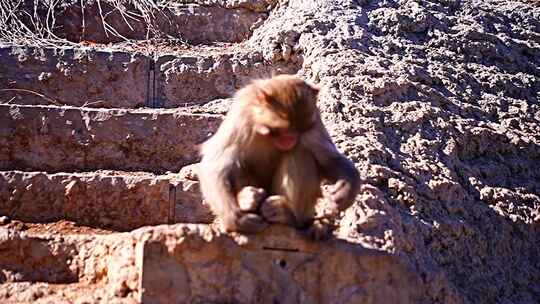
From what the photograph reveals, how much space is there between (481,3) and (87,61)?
12.5 feet

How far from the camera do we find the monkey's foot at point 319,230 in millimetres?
4402

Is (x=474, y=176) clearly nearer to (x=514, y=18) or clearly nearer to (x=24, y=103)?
(x=514, y=18)

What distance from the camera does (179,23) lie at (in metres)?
7.80

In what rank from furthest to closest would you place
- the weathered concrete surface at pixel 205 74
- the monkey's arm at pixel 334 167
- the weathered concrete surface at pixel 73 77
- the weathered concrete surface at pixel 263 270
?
the weathered concrete surface at pixel 205 74, the weathered concrete surface at pixel 73 77, the monkey's arm at pixel 334 167, the weathered concrete surface at pixel 263 270

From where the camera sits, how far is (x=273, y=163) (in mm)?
4609

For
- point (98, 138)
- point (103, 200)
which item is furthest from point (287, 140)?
point (98, 138)

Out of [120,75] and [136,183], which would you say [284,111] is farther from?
[120,75]

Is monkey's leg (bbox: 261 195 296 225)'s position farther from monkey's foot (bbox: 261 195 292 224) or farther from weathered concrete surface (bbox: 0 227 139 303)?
weathered concrete surface (bbox: 0 227 139 303)

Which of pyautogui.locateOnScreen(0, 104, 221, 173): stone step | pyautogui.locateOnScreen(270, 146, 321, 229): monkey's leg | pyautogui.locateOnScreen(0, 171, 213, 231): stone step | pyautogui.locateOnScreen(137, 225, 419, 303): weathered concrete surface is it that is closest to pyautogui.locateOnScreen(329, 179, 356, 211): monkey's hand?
pyautogui.locateOnScreen(270, 146, 321, 229): monkey's leg

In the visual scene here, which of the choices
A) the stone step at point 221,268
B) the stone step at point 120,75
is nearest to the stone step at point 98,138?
the stone step at point 120,75

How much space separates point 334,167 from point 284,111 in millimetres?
468

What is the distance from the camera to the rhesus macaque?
4375 millimetres

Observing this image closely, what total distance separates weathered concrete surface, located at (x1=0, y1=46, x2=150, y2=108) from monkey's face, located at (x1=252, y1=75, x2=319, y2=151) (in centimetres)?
258

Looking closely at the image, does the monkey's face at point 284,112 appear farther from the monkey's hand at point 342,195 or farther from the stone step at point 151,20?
the stone step at point 151,20
